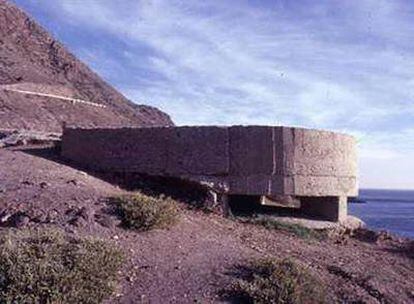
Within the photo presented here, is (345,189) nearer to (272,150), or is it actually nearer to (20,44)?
(272,150)

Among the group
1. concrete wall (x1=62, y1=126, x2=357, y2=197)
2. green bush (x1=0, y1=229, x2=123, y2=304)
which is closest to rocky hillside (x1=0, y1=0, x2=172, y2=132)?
concrete wall (x1=62, y1=126, x2=357, y2=197)


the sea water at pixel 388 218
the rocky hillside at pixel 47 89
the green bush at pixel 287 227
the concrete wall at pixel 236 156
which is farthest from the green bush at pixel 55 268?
the rocky hillside at pixel 47 89

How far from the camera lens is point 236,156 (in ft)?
43.3

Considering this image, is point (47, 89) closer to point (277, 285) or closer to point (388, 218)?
point (388, 218)

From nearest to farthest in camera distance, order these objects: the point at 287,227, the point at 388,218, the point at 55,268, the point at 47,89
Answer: the point at 55,268
the point at 287,227
the point at 47,89
the point at 388,218

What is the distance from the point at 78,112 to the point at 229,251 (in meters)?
29.3

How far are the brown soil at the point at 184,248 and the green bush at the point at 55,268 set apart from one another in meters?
0.27

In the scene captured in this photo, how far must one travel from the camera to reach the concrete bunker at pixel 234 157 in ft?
43.2

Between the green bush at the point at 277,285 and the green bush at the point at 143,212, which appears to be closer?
the green bush at the point at 277,285

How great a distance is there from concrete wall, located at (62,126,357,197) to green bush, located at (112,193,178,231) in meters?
2.27

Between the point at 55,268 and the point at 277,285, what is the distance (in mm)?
2628

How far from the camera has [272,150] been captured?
13180 millimetres

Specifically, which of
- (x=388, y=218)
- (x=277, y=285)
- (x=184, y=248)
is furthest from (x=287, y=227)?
(x=388, y=218)

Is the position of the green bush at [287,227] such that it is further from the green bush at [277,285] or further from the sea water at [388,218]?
the sea water at [388,218]
